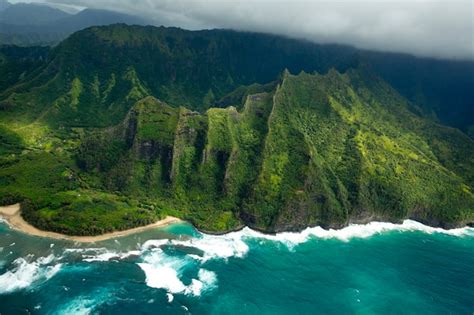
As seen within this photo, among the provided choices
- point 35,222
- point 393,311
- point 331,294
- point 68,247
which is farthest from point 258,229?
point 35,222

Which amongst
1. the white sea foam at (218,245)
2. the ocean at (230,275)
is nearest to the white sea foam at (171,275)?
the ocean at (230,275)

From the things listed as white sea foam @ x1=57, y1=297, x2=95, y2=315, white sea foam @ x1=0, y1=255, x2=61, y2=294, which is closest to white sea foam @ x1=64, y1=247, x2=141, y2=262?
white sea foam @ x1=0, y1=255, x2=61, y2=294

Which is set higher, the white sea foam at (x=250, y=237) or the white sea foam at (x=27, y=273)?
the white sea foam at (x=250, y=237)

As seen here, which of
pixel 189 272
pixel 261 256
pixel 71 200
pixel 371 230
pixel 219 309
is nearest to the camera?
pixel 219 309

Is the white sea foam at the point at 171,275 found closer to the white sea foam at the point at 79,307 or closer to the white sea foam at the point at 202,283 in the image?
the white sea foam at the point at 202,283

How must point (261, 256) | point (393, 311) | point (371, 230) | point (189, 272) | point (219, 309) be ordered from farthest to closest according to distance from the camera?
point (371, 230), point (261, 256), point (189, 272), point (393, 311), point (219, 309)

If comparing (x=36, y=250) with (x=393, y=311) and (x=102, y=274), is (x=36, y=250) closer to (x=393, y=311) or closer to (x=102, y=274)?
(x=102, y=274)

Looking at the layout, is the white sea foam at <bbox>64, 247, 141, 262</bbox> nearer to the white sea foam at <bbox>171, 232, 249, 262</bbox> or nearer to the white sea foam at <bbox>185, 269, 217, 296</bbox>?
the white sea foam at <bbox>171, 232, 249, 262</bbox>

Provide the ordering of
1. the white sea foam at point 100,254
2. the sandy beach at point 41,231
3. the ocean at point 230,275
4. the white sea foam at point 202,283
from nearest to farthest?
1. the ocean at point 230,275
2. the white sea foam at point 202,283
3. the white sea foam at point 100,254
4. the sandy beach at point 41,231
